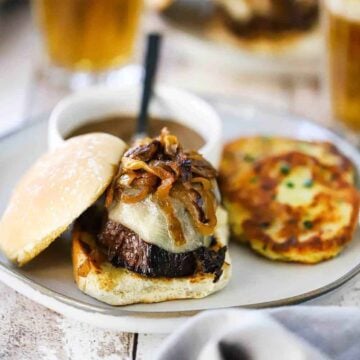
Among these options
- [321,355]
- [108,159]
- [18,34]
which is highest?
[108,159]

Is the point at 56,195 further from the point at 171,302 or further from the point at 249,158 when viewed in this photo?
the point at 249,158

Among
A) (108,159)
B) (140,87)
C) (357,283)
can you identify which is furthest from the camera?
A: (140,87)

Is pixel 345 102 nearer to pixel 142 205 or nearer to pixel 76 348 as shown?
pixel 142 205

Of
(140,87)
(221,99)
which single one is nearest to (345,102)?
(221,99)

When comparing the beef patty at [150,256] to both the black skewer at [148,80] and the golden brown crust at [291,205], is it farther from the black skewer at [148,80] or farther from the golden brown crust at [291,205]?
the black skewer at [148,80]

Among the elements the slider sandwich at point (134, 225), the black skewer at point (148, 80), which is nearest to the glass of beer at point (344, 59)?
the black skewer at point (148, 80)

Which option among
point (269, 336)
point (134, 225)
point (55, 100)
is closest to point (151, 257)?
Result: point (134, 225)

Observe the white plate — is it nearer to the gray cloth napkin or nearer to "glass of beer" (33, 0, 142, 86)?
the gray cloth napkin
